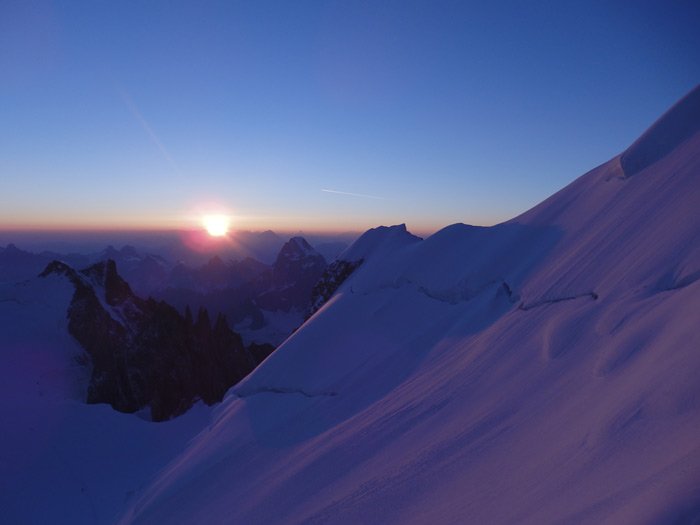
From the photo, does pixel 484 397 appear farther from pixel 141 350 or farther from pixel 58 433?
pixel 141 350

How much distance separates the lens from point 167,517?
1016cm

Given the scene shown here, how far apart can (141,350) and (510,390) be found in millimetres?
34589

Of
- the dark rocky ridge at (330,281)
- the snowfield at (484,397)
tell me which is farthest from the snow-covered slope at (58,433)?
the dark rocky ridge at (330,281)

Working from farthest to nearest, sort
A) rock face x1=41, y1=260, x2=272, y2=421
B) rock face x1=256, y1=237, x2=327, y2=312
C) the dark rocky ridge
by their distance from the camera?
rock face x1=256, y1=237, x2=327, y2=312 < rock face x1=41, y1=260, x2=272, y2=421 < the dark rocky ridge

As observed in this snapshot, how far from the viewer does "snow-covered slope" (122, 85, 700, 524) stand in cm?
440

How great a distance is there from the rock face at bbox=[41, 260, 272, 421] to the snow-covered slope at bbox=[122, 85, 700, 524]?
782 inches

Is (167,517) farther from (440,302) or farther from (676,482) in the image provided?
(676,482)

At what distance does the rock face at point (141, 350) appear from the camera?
31656 millimetres

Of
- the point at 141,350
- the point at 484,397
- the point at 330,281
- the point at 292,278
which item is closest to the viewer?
the point at 484,397

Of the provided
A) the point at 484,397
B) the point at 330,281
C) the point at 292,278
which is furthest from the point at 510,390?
the point at 292,278

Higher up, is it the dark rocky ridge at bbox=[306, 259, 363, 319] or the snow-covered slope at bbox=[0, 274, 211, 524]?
the dark rocky ridge at bbox=[306, 259, 363, 319]

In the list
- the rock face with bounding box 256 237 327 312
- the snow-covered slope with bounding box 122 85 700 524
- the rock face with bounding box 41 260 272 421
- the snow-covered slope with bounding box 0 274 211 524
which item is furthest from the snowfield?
the rock face with bounding box 256 237 327 312

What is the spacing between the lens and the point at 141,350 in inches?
1366

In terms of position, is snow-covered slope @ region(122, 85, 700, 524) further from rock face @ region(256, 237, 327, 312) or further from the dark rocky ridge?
rock face @ region(256, 237, 327, 312)
